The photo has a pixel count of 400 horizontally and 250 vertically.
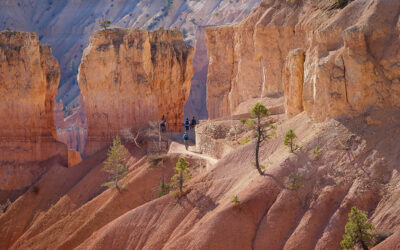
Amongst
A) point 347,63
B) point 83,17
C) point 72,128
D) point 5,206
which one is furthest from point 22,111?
point 83,17

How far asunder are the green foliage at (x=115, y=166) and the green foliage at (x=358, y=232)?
18953mm

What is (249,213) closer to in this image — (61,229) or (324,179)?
(324,179)

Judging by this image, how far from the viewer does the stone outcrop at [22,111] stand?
4509 centimetres

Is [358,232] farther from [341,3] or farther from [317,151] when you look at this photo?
[341,3]

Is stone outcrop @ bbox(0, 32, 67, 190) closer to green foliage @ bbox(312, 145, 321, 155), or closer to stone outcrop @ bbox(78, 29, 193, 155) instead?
stone outcrop @ bbox(78, 29, 193, 155)

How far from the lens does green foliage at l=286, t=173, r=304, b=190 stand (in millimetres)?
25862

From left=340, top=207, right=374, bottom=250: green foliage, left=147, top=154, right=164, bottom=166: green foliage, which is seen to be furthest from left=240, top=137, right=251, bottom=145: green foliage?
left=340, top=207, right=374, bottom=250: green foliage

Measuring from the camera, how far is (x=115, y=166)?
39.8 metres

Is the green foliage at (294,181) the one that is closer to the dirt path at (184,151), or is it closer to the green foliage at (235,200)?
the green foliage at (235,200)

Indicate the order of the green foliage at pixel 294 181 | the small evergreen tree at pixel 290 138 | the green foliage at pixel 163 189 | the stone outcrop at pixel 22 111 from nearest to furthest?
the green foliage at pixel 294 181
the small evergreen tree at pixel 290 138
the green foliage at pixel 163 189
the stone outcrop at pixel 22 111

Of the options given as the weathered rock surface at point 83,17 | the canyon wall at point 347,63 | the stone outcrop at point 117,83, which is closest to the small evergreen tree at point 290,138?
the canyon wall at point 347,63

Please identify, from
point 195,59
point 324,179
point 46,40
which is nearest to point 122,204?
point 324,179

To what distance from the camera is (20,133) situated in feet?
150

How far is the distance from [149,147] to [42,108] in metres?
10.2
